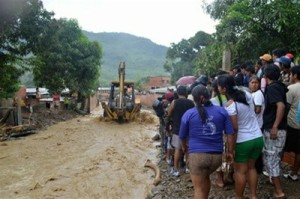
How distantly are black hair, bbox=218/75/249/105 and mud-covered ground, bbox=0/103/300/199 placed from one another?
1.57m

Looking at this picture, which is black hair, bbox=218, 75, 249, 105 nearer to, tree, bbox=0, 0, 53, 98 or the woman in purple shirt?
the woman in purple shirt

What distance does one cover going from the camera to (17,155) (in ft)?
32.1

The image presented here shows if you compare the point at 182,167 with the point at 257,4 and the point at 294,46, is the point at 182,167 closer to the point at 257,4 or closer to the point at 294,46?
the point at 294,46

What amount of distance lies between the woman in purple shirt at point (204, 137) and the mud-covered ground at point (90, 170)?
133cm

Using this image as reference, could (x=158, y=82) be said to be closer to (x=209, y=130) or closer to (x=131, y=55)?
(x=209, y=130)

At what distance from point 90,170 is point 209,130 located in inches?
199

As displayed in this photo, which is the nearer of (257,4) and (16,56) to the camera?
(257,4)

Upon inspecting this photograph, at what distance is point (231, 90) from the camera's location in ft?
12.6

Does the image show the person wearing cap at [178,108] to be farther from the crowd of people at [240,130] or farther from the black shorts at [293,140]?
the black shorts at [293,140]

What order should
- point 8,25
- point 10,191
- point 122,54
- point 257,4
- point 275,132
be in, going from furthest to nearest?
point 122,54
point 8,25
point 257,4
point 10,191
point 275,132

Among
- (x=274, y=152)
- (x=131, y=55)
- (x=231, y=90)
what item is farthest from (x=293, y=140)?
(x=131, y=55)

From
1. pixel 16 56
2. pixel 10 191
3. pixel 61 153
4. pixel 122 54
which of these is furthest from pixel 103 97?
pixel 122 54

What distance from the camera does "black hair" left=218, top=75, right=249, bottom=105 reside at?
382 centimetres

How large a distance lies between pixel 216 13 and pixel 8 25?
31.2 ft
